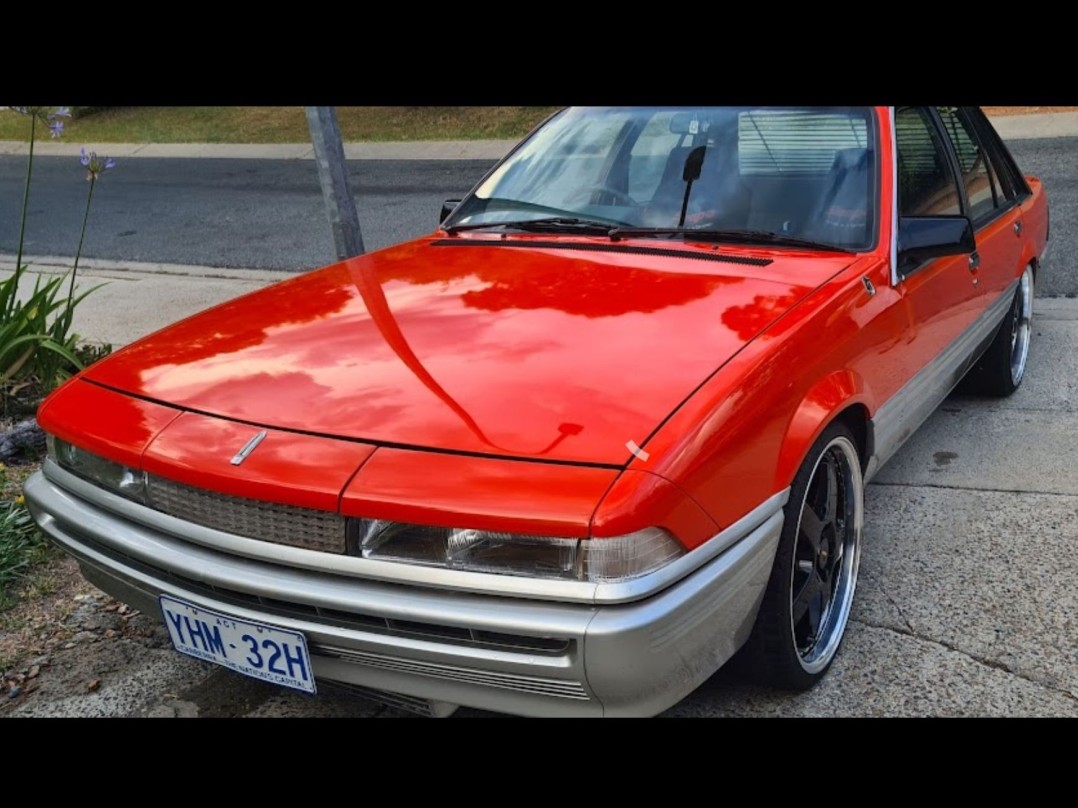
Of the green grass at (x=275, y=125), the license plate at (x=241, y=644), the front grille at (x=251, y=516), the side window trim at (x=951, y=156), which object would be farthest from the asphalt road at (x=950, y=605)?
the green grass at (x=275, y=125)

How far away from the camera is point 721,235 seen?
3188 mm

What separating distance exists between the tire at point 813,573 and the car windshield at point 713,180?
2.44 feet

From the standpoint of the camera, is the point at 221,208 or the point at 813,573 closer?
the point at 813,573

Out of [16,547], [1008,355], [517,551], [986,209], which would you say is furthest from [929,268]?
[16,547]

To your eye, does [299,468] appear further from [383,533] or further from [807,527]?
[807,527]

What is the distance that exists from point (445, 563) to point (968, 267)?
8.39 feet

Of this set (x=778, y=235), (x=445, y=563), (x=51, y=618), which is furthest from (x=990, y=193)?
(x=51, y=618)

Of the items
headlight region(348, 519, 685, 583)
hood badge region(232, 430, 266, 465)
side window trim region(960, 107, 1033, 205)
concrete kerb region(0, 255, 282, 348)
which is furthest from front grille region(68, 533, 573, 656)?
concrete kerb region(0, 255, 282, 348)

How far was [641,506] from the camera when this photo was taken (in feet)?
6.31

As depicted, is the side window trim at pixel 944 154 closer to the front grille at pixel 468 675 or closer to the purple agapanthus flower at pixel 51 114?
the front grille at pixel 468 675

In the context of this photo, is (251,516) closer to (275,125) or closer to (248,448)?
(248,448)

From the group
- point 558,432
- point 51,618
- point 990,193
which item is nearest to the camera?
point 558,432

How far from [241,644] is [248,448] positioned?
1.38 feet
